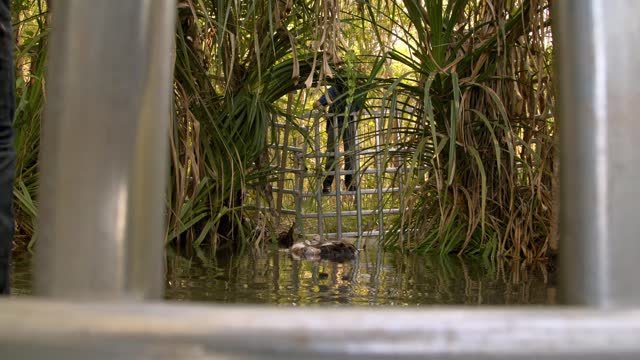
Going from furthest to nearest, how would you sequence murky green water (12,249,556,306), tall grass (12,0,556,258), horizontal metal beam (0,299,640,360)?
tall grass (12,0,556,258) < murky green water (12,249,556,306) < horizontal metal beam (0,299,640,360)

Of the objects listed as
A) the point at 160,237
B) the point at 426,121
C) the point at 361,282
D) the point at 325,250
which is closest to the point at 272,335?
the point at 160,237

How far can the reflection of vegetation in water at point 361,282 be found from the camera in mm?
1354

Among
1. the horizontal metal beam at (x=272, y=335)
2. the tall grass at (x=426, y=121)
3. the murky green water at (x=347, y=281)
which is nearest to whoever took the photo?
the horizontal metal beam at (x=272, y=335)

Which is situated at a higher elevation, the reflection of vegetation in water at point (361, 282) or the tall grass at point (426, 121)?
the tall grass at point (426, 121)

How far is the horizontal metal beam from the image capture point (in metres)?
0.47

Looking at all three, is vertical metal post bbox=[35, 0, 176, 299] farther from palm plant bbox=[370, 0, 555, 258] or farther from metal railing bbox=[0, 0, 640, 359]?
palm plant bbox=[370, 0, 555, 258]

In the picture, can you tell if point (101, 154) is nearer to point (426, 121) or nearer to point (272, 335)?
point (272, 335)

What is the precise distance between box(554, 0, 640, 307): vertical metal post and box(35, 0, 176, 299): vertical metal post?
300 millimetres

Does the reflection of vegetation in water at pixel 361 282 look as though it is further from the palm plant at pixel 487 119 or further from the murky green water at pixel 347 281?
the palm plant at pixel 487 119

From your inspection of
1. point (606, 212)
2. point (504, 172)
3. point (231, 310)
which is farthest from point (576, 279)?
point (504, 172)

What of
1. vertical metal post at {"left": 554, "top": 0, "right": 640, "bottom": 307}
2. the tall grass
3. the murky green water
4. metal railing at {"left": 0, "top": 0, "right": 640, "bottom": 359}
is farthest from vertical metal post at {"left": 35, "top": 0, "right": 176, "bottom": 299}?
the tall grass

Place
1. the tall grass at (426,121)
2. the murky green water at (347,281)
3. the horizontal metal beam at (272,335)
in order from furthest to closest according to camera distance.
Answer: the tall grass at (426,121), the murky green water at (347,281), the horizontal metal beam at (272,335)

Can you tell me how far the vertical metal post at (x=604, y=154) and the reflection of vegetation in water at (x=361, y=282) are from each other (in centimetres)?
77

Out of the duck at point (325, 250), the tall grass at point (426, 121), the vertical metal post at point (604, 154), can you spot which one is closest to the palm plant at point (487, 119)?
the tall grass at point (426, 121)
